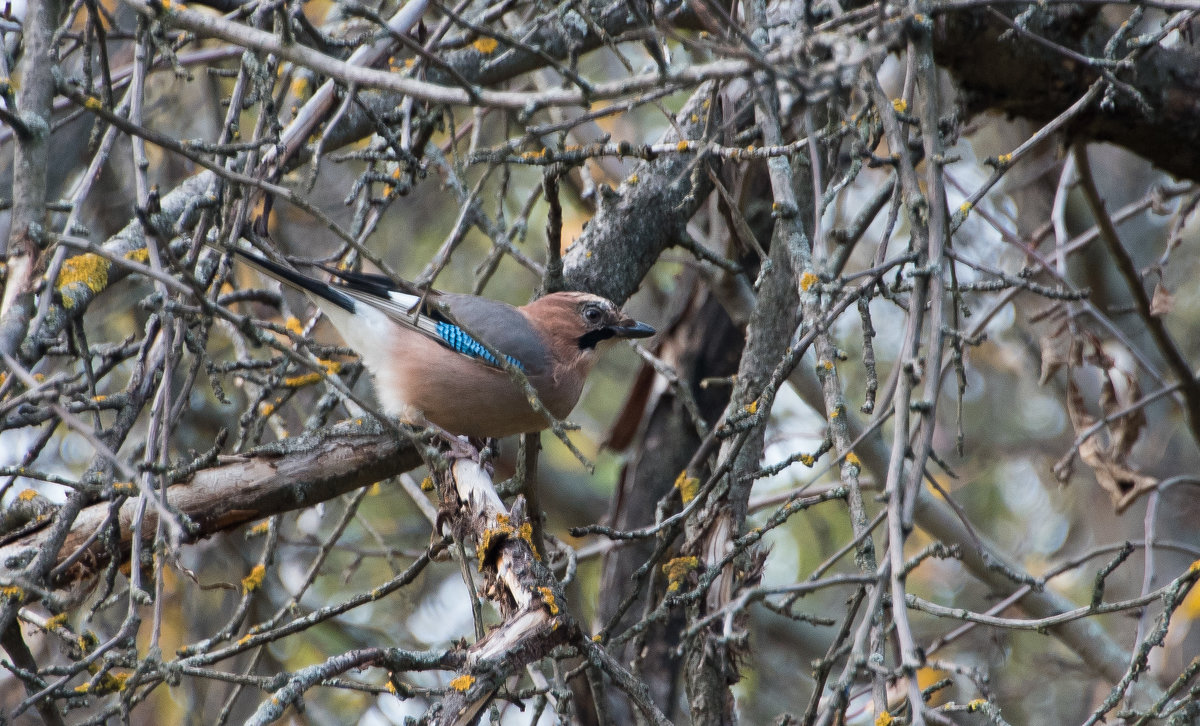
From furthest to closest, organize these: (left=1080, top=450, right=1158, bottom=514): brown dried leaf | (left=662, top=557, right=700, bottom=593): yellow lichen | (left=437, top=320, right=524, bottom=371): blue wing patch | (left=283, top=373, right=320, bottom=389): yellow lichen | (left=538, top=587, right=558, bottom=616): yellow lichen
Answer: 1. (left=437, top=320, right=524, bottom=371): blue wing patch
2. (left=1080, top=450, right=1158, bottom=514): brown dried leaf
3. (left=283, top=373, right=320, bottom=389): yellow lichen
4. (left=662, top=557, right=700, bottom=593): yellow lichen
5. (left=538, top=587, right=558, bottom=616): yellow lichen

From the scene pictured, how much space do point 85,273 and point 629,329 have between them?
2.64 m

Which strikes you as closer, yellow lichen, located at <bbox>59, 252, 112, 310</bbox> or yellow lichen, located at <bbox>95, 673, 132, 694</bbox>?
yellow lichen, located at <bbox>95, 673, 132, 694</bbox>

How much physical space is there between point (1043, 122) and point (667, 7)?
221 cm

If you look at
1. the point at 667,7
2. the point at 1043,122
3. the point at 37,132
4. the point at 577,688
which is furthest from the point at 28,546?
the point at 1043,122

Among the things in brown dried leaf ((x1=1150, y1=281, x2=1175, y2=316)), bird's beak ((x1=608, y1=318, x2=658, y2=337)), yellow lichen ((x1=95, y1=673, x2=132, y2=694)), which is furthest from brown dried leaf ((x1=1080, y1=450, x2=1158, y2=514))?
yellow lichen ((x1=95, y1=673, x2=132, y2=694))

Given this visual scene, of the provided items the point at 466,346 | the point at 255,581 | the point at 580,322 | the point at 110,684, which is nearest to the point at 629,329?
the point at 580,322

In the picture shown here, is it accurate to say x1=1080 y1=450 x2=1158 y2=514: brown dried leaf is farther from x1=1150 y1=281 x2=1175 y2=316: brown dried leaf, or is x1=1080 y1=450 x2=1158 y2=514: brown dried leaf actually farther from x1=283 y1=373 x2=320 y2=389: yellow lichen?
x1=283 y1=373 x2=320 y2=389: yellow lichen

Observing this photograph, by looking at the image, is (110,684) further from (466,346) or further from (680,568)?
(466,346)

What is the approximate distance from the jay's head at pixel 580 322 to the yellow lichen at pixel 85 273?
83.4 inches

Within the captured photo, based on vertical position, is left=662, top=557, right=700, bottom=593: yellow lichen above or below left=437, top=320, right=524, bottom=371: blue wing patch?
below

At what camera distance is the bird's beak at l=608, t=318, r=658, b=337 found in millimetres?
5324

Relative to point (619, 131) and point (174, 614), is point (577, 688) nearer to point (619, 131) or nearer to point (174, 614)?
point (174, 614)

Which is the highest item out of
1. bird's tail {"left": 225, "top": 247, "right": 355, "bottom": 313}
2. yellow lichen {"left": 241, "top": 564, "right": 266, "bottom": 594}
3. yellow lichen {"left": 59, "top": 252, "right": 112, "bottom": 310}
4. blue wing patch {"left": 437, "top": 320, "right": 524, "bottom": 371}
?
bird's tail {"left": 225, "top": 247, "right": 355, "bottom": 313}

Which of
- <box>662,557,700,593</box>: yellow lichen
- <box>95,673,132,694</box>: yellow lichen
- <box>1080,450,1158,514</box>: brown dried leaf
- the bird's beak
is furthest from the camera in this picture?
the bird's beak
